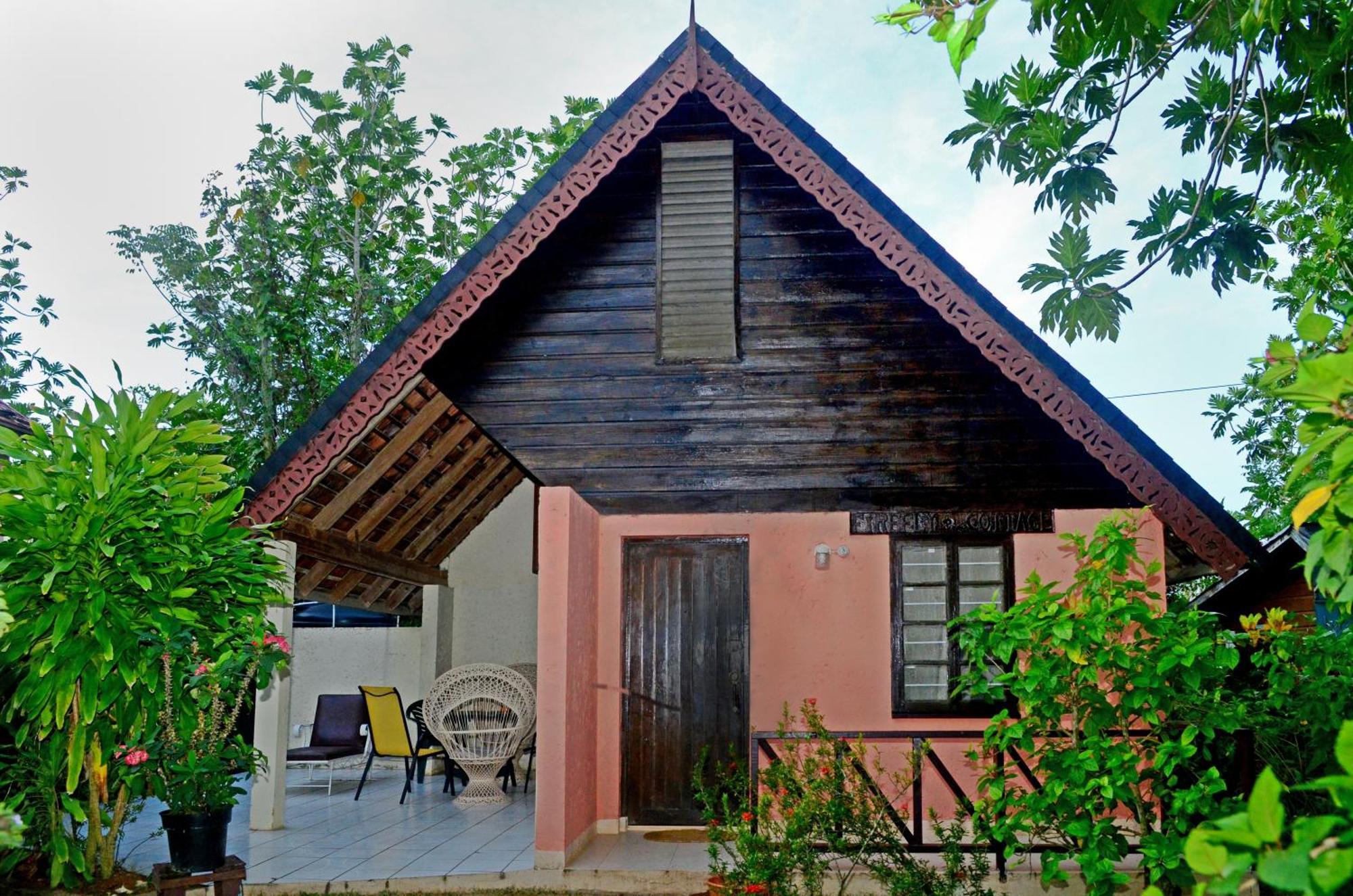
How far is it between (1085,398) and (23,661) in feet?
19.4

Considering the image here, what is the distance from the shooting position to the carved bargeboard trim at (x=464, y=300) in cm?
717

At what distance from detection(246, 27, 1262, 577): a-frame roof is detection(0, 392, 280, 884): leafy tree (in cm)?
207

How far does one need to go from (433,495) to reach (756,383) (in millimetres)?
4212

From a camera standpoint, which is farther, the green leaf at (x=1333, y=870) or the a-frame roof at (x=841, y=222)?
the a-frame roof at (x=841, y=222)

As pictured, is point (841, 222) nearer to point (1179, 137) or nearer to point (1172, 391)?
point (1179, 137)

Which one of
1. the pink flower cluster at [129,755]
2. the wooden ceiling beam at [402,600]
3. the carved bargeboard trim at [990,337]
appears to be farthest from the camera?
the wooden ceiling beam at [402,600]

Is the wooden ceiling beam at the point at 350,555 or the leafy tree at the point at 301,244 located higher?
the leafy tree at the point at 301,244

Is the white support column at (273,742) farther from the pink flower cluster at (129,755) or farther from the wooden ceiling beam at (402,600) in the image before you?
the wooden ceiling beam at (402,600)

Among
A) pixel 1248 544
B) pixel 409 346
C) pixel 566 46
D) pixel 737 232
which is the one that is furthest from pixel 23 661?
pixel 566 46

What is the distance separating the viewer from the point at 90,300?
30.5 meters

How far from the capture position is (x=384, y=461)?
8.92 metres

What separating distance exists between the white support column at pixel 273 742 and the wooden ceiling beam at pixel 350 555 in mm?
230

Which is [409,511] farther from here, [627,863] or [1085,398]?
[1085,398]

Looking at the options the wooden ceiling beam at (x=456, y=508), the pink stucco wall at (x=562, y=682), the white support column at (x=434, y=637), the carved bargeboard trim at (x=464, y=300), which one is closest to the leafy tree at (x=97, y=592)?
the carved bargeboard trim at (x=464, y=300)
